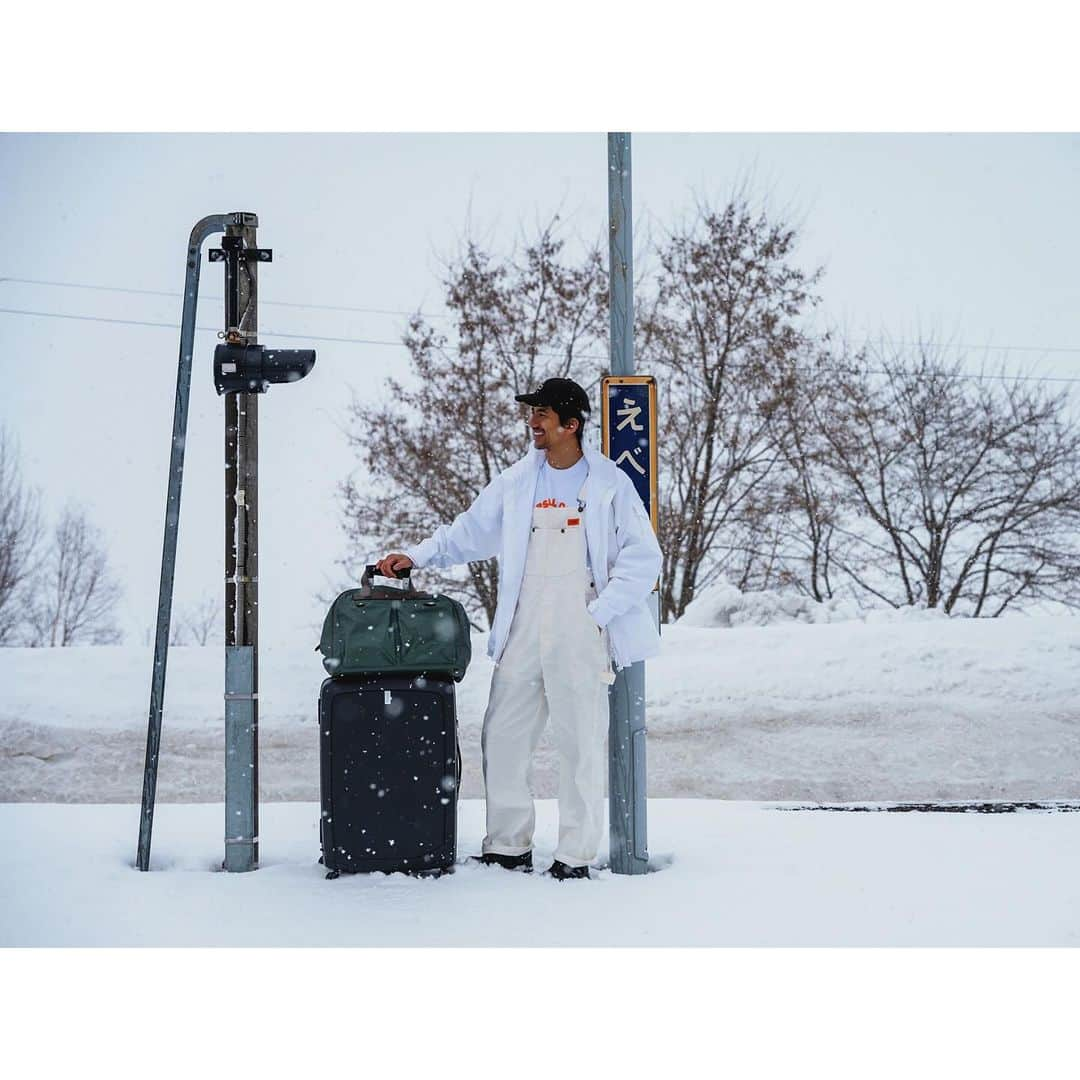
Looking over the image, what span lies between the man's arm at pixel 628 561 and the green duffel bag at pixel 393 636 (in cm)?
54

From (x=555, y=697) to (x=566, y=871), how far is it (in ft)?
2.22

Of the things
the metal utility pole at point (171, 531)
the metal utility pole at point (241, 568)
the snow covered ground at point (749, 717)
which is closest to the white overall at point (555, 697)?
the metal utility pole at point (241, 568)

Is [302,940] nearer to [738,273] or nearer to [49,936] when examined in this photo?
[49,936]

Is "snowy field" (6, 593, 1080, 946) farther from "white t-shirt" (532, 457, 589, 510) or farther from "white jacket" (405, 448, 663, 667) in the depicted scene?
"white t-shirt" (532, 457, 589, 510)

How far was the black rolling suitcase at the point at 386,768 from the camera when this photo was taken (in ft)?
15.5

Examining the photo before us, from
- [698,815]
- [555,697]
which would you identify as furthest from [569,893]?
[698,815]

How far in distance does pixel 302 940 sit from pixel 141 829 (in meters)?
1.16

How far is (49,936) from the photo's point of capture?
13.5 feet

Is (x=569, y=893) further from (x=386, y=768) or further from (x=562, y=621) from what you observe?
(x=562, y=621)

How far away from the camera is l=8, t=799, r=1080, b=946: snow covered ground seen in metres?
4.16

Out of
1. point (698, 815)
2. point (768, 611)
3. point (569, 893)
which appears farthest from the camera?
point (768, 611)

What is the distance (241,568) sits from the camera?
502 centimetres

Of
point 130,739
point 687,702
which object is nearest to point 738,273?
point 687,702

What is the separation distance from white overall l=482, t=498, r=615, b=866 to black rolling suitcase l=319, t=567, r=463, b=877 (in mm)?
242
